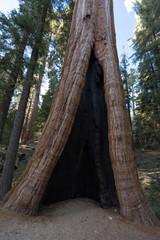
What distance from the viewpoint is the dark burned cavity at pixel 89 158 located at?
329 centimetres

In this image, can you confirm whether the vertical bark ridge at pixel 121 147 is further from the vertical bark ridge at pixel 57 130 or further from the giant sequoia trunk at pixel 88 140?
the vertical bark ridge at pixel 57 130

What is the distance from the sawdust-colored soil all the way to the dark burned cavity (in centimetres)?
79

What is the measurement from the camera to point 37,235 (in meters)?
1.75

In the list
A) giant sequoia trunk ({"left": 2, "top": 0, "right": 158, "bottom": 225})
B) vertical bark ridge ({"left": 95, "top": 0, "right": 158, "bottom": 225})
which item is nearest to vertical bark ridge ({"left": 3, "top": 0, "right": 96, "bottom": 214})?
giant sequoia trunk ({"left": 2, "top": 0, "right": 158, "bottom": 225})

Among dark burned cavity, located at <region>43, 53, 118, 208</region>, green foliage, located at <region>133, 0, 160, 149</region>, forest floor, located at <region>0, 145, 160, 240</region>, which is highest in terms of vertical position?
green foliage, located at <region>133, 0, 160, 149</region>

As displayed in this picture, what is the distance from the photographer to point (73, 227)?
2.00 meters

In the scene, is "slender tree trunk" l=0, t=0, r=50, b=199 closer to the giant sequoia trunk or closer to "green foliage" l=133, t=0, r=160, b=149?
the giant sequoia trunk

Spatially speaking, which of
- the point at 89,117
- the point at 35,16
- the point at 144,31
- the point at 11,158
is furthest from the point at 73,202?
the point at 144,31

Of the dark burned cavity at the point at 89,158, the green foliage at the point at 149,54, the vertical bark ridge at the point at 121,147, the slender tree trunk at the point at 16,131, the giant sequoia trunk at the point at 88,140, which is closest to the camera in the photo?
the vertical bark ridge at the point at 121,147

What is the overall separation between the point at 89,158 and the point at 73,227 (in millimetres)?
1948

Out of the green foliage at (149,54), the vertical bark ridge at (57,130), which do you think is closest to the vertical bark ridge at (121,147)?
the vertical bark ridge at (57,130)

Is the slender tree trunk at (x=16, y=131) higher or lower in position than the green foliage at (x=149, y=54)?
lower

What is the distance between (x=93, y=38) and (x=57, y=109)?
2.16 m

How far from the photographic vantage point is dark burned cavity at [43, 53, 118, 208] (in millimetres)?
3293
